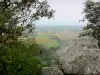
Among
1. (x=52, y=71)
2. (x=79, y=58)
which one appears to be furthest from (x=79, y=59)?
(x=52, y=71)

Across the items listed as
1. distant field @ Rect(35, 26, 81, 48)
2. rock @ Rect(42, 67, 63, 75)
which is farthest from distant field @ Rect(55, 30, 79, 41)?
rock @ Rect(42, 67, 63, 75)

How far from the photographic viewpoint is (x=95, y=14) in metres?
24.3

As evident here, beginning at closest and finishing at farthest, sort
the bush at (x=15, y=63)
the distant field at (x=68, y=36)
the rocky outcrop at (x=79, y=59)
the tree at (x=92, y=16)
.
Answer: the bush at (x=15, y=63) < the rocky outcrop at (x=79, y=59) < the distant field at (x=68, y=36) < the tree at (x=92, y=16)

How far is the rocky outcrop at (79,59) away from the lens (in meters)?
14.0

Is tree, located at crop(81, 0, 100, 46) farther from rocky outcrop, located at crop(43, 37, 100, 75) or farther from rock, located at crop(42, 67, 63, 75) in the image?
rock, located at crop(42, 67, 63, 75)

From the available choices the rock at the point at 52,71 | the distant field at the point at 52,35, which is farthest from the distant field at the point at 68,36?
the rock at the point at 52,71

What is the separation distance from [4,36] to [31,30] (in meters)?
3.90

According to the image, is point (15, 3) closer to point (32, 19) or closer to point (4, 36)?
point (32, 19)

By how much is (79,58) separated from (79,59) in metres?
0.05

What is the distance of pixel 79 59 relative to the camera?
14.3 metres

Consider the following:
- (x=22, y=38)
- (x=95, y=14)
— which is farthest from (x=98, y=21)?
(x=22, y=38)

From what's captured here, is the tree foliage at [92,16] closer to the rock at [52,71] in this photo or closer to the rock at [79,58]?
the rock at [79,58]

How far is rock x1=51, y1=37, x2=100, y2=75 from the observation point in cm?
1396

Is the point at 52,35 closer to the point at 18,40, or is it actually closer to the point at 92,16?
the point at 92,16
